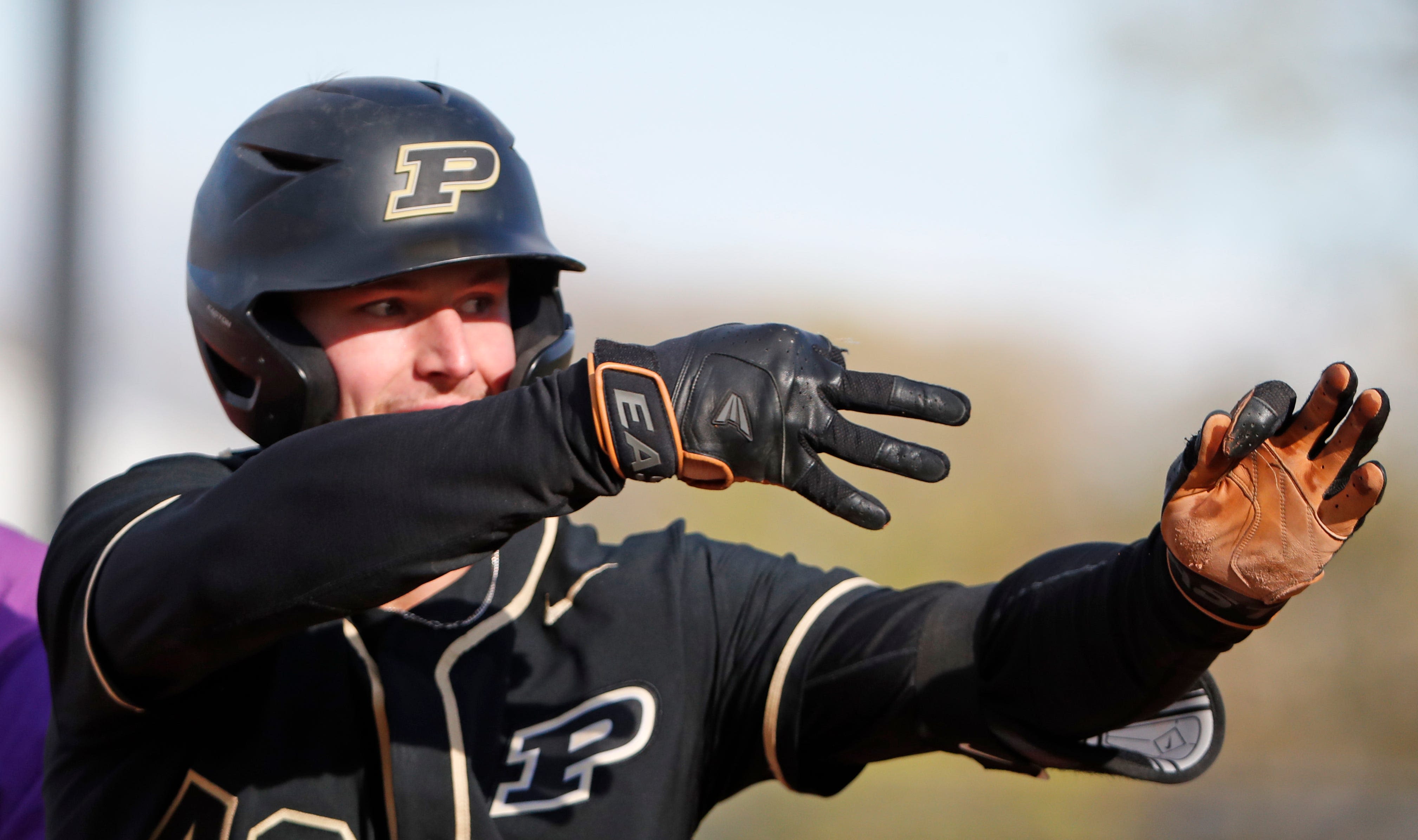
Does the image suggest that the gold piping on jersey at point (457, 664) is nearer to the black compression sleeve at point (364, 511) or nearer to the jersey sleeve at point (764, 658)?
the jersey sleeve at point (764, 658)

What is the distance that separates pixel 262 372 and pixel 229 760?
61 centimetres

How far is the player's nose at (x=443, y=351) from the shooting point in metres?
1.77

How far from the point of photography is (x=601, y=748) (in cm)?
178

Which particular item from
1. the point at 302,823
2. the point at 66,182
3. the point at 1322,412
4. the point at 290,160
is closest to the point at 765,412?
the point at 1322,412

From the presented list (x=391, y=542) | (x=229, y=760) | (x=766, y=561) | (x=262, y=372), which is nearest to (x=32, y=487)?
(x=262, y=372)

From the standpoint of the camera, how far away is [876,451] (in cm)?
125

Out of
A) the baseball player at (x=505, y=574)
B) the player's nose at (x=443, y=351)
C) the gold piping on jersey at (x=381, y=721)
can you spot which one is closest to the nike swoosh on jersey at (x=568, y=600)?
the baseball player at (x=505, y=574)

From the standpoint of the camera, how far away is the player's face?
1.80 m

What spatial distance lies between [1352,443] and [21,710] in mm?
2568

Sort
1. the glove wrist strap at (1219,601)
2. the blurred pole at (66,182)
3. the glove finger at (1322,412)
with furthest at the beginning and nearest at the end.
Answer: the blurred pole at (66,182) < the glove wrist strap at (1219,601) < the glove finger at (1322,412)

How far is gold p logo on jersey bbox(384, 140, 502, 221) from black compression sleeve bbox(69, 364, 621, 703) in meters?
0.63

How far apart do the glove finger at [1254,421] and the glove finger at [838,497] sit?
0.44 meters

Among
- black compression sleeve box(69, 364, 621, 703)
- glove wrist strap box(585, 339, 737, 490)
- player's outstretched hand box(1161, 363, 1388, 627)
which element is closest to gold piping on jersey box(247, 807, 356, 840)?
black compression sleeve box(69, 364, 621, 703)

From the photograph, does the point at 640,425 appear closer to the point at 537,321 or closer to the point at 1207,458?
the point at 1207,458
